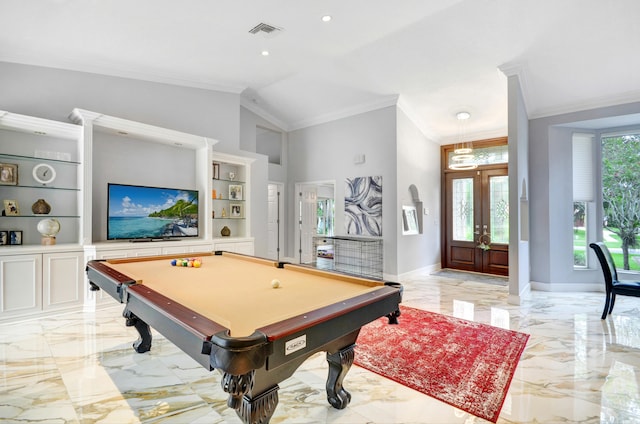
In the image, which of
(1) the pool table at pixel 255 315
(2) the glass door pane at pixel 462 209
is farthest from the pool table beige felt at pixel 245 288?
(2) the glass door pane at pixel 462 209

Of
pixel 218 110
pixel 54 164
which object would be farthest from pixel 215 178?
pixel 54 164

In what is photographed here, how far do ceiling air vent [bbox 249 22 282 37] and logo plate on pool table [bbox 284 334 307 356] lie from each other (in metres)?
3.97

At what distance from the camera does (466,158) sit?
19.3 ft

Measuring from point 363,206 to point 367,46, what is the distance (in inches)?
117

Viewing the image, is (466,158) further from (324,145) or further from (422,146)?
(324,145)

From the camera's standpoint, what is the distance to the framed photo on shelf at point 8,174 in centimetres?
382

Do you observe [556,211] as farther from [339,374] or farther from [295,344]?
[295,344]

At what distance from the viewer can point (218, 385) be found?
2.36m

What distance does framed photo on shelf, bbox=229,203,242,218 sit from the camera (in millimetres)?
6141

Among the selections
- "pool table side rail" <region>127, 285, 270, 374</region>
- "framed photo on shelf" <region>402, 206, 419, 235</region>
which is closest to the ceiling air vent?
"pool table side rail" <region>127, 285, 270, 374</region>

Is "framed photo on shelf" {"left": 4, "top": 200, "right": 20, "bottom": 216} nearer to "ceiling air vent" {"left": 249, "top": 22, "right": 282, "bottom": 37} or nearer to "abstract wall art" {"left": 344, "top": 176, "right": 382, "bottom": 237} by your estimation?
"ceiling air vent" {"left": 249, "top": 22, "right": 282, "bottom": 37}

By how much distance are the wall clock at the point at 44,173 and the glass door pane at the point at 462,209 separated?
769cm

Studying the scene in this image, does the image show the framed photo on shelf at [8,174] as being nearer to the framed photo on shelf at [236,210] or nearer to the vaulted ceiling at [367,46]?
the vaulted ceiling at [367,46]

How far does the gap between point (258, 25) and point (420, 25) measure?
7.14 feet
